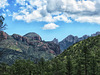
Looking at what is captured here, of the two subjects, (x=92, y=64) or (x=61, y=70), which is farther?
(x=61, y=70)

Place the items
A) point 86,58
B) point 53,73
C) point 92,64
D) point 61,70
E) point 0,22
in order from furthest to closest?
point 53,73 < point 61,70 < point 92,64 < point 86,58 < point 0,22

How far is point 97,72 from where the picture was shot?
203ft

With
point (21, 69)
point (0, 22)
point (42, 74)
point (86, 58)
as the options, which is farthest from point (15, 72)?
point (0, 22)

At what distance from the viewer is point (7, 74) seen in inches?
2670

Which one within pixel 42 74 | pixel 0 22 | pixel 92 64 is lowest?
pixel 42 74

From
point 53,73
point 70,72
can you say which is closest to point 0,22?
point 70,72

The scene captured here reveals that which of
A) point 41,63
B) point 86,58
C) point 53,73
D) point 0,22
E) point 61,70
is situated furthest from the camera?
point 41,63

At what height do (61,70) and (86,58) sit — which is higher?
(86,58)

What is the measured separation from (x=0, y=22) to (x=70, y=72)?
43.6m

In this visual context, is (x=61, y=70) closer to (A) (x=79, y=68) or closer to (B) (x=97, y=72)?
(A) (x=79, y=68)

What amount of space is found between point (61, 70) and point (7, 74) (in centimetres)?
2713

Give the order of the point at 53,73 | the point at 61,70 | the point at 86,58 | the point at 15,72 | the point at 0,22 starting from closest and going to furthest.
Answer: the point at 0,22, the point at 86,58, the point at 15,72, the point at 61,70, the point at 53,73

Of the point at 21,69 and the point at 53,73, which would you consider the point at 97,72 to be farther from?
the point at 21,69

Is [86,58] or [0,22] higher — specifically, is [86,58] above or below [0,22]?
below
